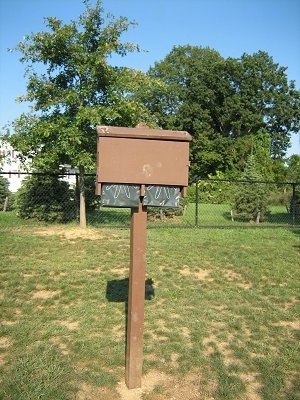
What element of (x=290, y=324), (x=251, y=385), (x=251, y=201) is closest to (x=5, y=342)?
(x=251, y=385)

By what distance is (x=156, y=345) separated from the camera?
404cm

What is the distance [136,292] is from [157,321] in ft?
5.00

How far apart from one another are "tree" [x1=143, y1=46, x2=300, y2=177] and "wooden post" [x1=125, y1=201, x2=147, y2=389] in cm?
3493

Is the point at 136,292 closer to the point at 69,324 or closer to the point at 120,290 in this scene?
the point at 69,324

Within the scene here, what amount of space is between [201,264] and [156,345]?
2981 mm

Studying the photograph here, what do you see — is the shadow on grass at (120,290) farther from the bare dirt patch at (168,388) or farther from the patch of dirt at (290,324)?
the bare dirt patch at (168,388)

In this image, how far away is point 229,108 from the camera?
129 feet

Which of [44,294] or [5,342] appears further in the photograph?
[44,294]

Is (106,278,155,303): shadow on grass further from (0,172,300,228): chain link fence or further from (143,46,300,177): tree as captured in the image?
(143,46,300,177): tree

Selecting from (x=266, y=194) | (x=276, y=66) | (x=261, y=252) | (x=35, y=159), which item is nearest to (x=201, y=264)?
(x=261, y=252)

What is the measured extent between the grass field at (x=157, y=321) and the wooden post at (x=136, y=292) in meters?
0.17

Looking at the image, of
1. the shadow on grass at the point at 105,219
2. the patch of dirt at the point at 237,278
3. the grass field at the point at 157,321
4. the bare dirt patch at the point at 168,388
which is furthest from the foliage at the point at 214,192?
the bare dirt patch at the point at 168,388

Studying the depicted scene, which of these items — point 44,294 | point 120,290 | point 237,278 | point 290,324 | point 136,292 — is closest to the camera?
point 136,292

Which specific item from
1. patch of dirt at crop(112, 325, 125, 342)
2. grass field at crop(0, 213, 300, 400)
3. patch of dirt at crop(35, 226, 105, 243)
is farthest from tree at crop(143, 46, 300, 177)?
patch of dirt at crop(112, 325, 125, 342)
